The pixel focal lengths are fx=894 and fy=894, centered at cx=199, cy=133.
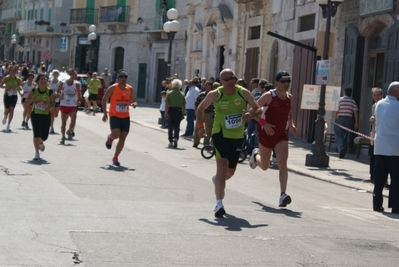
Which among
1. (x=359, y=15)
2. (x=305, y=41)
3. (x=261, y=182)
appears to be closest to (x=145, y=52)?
(x=305, y=41)

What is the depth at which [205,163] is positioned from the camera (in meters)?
18.0

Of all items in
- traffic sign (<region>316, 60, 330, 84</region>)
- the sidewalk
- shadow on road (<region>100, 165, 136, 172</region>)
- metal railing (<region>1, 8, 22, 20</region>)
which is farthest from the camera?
metal railing (<region>1, 8, 22, 20</region>)

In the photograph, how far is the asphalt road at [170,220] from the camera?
776 cm

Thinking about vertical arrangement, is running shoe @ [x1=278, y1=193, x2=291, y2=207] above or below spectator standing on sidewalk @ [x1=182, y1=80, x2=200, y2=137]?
below

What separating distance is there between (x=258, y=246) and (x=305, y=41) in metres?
19.8

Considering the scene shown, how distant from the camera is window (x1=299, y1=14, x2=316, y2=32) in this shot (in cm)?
2753

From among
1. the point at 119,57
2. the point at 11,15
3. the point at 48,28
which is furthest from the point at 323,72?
the point at 11,15

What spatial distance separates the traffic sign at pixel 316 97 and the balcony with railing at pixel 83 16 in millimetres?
41405

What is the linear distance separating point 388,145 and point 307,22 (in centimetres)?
1656

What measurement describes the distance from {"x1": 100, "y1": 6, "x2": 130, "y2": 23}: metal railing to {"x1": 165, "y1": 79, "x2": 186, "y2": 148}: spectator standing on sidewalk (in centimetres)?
3341

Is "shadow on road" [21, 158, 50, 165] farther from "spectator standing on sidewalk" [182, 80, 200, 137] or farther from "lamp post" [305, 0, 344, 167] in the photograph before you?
"spectator standing on sidewalk" [182, 80, 200, 137]

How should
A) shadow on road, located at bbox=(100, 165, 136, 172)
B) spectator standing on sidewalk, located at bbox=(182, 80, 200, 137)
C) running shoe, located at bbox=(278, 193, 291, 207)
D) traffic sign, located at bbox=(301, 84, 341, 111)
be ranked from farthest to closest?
1. spectator standing on sidewalk, located at bbox=(182, 80, 200, 137)
2. traffic sign, located at bbox=(301, 84, 341, 111)
3. shadow on road, located at bbox=(100, 165, 136, 172)
4. running shoe, located at bbox=(278, 193, 291, 207)

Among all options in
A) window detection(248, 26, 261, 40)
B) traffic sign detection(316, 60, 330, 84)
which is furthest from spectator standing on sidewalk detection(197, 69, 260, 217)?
window detection(248, 26, 261, 40)

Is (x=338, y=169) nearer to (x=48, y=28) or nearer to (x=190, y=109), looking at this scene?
(x=190, y=109)
